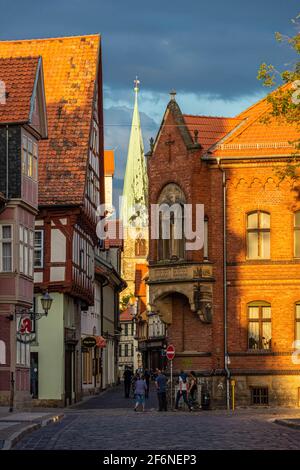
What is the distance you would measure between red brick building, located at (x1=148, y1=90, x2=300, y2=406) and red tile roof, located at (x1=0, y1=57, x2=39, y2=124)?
24.9ft

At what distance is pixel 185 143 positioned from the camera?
174 ft

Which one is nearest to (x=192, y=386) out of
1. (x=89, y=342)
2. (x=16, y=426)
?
(x=89, y=342)

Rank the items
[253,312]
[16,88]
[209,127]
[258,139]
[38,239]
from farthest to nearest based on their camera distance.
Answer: [38,239], [209,127], [258,139], [253,312], [16,88]

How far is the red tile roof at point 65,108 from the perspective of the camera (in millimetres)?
56812

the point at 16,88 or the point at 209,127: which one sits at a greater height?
the point at 16,88

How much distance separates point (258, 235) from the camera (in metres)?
52.4

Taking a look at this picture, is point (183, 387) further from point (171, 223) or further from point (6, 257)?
point (6, 257)

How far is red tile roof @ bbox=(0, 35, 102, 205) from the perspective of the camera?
56.8 meters

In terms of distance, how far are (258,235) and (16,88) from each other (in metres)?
12.0

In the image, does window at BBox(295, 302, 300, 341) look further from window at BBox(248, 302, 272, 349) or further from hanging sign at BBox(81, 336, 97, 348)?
hanging sign at BBox(81, 336, 97, 348)
